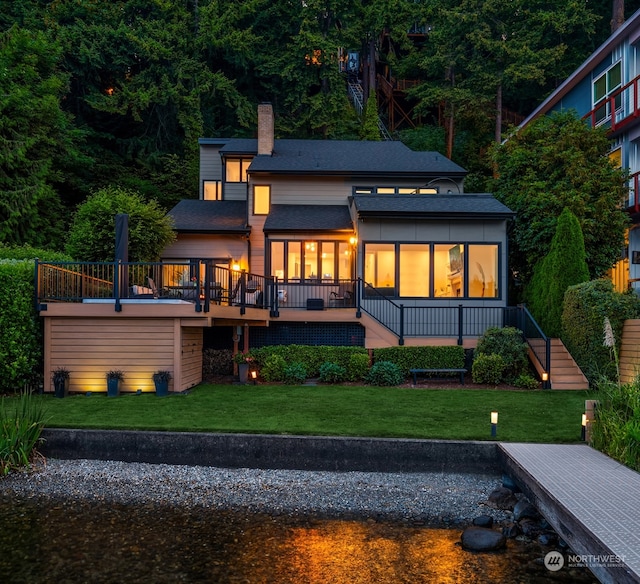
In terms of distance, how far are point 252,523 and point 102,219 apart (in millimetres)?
13960

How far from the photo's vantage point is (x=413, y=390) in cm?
1443

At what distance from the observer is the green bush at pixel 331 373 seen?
1522 centimetres

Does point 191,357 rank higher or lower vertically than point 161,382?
higher

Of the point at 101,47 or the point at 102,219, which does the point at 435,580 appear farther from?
the point at 101,47

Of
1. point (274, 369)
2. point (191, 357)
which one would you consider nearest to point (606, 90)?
point (274, 369)

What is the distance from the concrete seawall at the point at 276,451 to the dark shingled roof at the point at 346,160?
13675mm

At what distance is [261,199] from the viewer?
22.4 metres

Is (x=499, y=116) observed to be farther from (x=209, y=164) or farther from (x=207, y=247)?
(x=207, y=247)

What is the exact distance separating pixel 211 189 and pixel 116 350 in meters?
15.0

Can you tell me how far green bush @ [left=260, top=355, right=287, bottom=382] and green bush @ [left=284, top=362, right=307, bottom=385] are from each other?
110mm

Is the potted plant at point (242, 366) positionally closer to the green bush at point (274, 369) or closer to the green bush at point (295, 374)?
the green bush at point (274, 369)

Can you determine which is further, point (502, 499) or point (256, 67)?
point (256, 67)

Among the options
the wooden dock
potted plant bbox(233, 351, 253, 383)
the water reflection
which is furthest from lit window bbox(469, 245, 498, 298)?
the water reflection

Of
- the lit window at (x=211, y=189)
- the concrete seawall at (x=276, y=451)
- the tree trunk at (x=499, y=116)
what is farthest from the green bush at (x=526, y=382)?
the tree trunk at (x=499, y=116)
